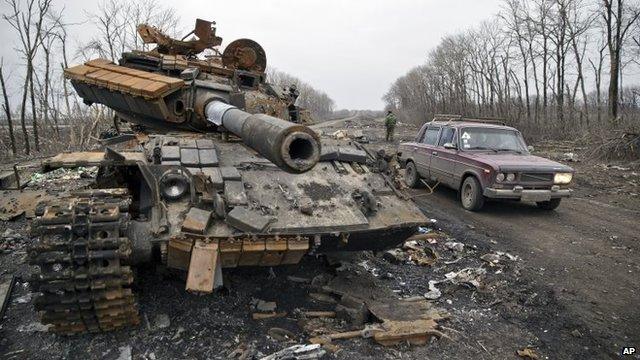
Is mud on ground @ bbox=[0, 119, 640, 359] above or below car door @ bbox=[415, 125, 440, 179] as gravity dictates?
below

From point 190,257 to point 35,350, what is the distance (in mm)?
1581

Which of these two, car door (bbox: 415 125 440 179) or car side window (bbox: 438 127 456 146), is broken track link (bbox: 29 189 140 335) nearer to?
car side window (bbox: 438 127 456 146)

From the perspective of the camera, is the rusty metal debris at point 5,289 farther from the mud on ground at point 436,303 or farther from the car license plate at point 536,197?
the car license plate at point 536,197

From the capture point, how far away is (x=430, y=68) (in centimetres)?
5472

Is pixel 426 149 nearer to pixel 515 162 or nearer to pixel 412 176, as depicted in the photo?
pixel 412 176

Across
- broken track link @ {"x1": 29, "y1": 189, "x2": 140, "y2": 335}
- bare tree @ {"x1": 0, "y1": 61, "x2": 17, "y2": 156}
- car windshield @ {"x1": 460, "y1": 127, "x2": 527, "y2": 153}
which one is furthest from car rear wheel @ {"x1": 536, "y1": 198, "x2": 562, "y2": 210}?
bare tree @ {"x1": 0, "y1": 61, "x2": 17, "y2": 156}

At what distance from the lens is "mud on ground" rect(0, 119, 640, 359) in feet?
13.6

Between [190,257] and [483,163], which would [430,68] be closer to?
[483,163]

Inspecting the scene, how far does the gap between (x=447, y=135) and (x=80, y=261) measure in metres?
8.39

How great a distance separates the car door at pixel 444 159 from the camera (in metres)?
9.98

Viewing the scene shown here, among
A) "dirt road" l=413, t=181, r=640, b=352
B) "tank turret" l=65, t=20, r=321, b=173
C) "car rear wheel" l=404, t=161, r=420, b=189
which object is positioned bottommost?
"dirt road" l=413, t=181, r=640, b=352

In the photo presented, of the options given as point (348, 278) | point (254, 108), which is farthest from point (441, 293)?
point (254, 108)

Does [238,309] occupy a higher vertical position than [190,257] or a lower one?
lower

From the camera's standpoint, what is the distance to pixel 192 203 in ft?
14.3
